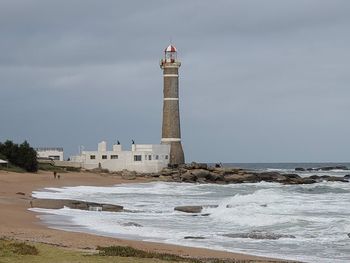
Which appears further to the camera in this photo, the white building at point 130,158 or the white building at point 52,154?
the white building at point 52,154

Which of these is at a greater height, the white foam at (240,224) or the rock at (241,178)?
the rock at (241,178)

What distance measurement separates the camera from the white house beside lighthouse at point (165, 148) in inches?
2389

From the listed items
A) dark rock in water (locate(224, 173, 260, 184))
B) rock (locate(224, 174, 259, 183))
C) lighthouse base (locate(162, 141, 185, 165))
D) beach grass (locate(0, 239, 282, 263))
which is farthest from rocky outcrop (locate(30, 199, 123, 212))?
rock (locate(224, 174, 259, 183))

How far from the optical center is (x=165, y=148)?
61.0 meters

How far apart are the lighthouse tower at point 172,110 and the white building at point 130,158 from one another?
66 centimetres

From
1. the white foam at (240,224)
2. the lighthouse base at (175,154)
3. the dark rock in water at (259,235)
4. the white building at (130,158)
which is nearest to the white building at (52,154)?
the white building at (130,158)

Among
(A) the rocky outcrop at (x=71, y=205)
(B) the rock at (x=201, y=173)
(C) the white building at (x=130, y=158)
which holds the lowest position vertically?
(A) the rocky outcrop at (x=71, y=205)

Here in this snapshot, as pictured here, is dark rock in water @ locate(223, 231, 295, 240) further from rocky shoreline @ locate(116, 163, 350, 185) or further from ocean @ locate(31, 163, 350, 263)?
rocky shoreline @ locate(116, 163, 350, 185)

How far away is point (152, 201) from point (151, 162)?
89.5 ft

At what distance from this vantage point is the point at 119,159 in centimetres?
6238

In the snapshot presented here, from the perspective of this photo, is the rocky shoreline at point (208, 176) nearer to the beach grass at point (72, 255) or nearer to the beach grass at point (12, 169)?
the beach grass at point (12, 169)

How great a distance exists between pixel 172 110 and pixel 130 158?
584cm

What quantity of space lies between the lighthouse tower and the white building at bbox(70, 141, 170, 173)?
2.16 feet

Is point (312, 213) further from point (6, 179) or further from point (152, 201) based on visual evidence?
point (6, 179)
